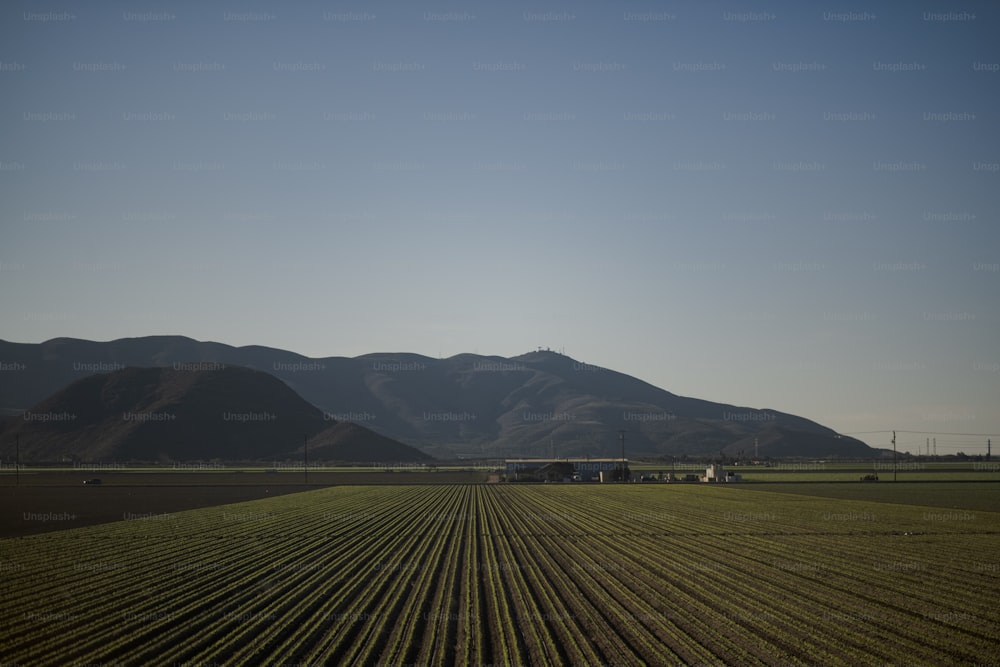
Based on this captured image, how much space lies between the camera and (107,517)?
168ft

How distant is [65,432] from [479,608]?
198 metres

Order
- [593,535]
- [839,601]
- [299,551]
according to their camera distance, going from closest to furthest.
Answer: [839,601] → [299,551] → [593,535]

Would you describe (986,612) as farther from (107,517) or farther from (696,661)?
(107,517)

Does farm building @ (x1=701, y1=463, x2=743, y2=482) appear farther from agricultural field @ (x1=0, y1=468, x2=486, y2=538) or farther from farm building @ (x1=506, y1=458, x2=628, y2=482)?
agricultural field @ (x1=0, y1=468, x2=486, y2=538)

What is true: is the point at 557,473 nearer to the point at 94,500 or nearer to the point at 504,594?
the point at 94,500

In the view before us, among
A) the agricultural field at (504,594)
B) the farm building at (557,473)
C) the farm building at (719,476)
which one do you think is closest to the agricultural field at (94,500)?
the agricultural field at (504,594)

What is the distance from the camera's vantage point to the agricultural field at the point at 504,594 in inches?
722

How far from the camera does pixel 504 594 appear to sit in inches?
977

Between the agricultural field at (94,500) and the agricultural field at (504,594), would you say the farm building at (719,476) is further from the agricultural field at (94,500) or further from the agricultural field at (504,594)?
the agricultural field at (504,594)

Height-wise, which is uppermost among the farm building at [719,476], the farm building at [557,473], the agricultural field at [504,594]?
the agricultural field at [504,594]

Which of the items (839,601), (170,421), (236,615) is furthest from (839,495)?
(170,421)

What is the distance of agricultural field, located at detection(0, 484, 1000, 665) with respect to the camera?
18.3 m

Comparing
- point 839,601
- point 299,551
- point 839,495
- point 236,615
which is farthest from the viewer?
point 839,495

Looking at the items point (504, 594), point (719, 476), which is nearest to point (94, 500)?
point (504, 594)
